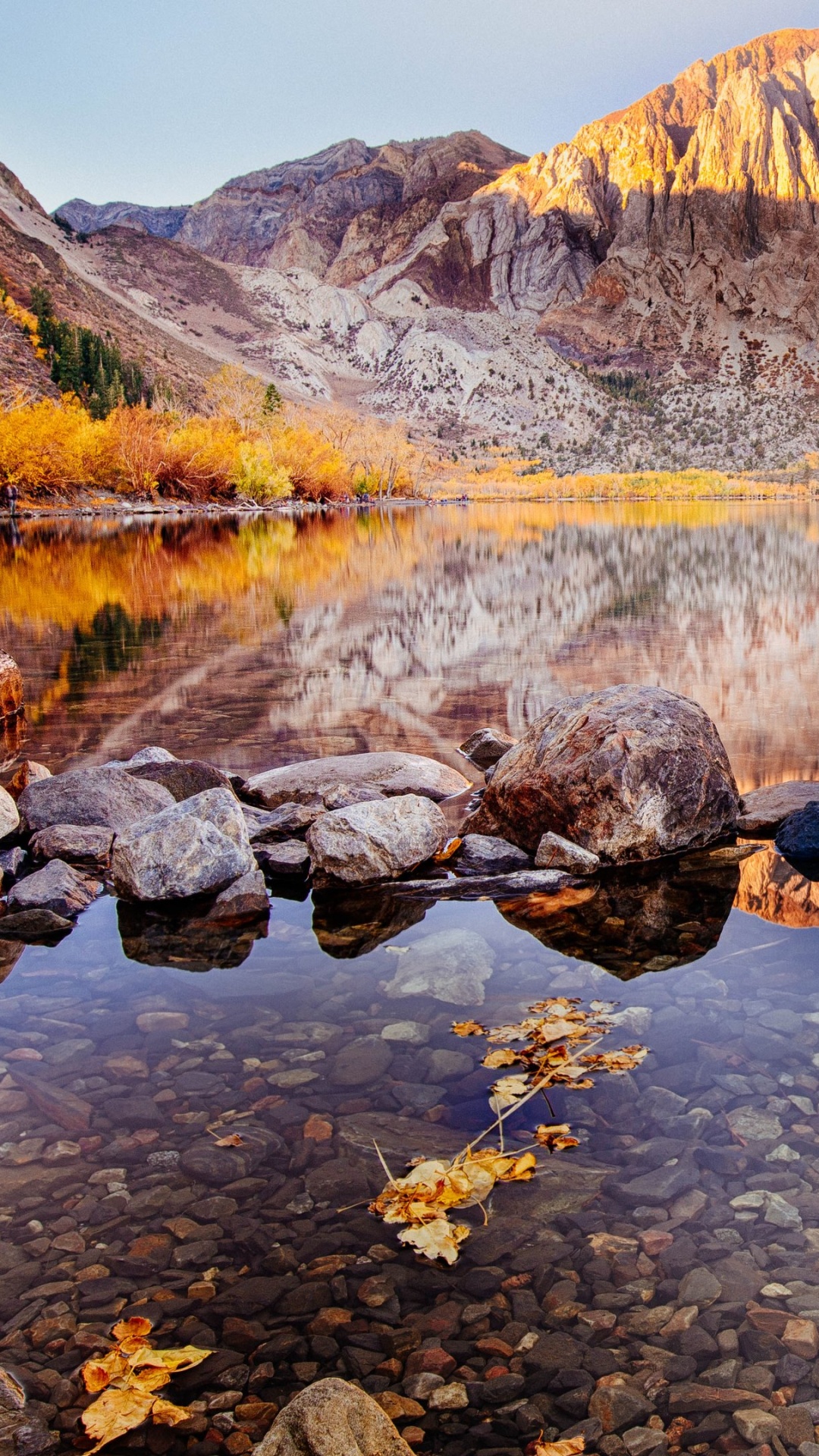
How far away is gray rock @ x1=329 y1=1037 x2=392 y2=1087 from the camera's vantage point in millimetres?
3926

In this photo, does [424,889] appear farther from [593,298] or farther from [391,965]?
[593,298]

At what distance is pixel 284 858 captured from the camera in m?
6.48

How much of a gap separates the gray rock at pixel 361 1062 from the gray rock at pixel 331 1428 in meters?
1.69

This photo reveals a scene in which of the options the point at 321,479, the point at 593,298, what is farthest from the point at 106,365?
the point at 593,298

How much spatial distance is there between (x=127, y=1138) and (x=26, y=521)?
52525mm

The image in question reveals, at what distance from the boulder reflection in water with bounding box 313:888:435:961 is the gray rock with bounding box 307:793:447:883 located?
0.15m

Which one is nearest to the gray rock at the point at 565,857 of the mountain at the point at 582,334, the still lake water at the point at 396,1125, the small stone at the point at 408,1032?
→ the still lake water at the point at 396,1125

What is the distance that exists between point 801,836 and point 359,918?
3.08 m

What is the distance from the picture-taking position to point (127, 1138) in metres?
3.58

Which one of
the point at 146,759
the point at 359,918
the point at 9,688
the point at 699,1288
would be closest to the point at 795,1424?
the point at 699,1288

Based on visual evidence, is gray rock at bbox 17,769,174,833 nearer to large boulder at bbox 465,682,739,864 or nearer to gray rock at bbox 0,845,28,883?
gray rock at bbox 0,845,28,883

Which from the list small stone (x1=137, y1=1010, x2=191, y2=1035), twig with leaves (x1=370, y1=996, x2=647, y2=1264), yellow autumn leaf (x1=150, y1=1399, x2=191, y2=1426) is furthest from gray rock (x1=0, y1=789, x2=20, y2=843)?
yellow autumn leaf (x1=150, y1=1399, x2=191, y2=1426)

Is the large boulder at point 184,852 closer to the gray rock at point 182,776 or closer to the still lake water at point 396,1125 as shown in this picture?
the still lake water at point 396,1125

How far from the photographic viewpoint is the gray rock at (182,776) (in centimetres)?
749
